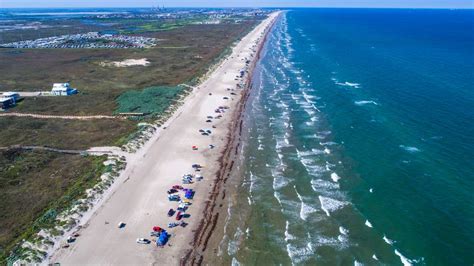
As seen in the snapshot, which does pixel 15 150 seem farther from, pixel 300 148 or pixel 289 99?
pixel 289 99

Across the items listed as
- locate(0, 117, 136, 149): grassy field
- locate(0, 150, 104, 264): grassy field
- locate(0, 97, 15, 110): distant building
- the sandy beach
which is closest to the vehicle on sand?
the sandy beach

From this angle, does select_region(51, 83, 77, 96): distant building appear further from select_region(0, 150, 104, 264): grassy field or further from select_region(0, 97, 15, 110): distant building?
select_region(0, 150, 104, 264): grassy field

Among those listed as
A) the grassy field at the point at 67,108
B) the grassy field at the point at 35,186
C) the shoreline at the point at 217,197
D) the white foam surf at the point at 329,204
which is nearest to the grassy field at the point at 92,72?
the grassy field at the point at 67,108

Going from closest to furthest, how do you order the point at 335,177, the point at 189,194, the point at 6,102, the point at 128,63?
the point at 189,194
the point at 335,177
the point at 6,102
the point at 128,63

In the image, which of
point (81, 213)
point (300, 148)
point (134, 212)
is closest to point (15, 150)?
point (81, 213)

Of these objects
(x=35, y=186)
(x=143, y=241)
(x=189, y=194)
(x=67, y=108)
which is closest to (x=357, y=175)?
(x=189, y=194)

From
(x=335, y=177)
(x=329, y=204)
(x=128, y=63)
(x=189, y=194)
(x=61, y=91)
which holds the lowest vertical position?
(x=329, y=204)

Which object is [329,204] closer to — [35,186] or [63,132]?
[35,186]
